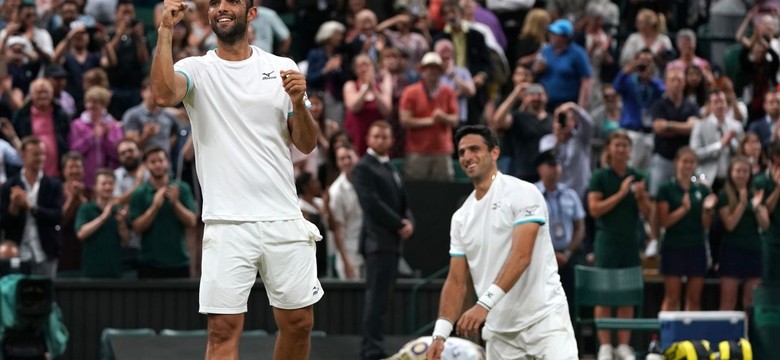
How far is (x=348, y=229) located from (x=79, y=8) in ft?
17.2

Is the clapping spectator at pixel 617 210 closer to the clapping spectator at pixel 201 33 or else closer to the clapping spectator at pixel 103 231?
the clapping spectator at pixel 103 231

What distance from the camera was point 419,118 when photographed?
1666cm

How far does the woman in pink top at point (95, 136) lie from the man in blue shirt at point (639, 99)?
5.66 meters

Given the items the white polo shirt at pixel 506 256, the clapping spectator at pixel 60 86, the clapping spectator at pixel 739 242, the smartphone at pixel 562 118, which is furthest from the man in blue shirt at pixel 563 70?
the white polo shirt at pixel 506 256

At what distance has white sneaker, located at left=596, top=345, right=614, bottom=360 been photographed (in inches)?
537

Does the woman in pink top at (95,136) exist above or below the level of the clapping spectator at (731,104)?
below

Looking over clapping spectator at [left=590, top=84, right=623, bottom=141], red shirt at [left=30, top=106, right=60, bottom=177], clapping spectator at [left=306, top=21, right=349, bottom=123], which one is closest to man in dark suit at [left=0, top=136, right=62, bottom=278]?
red shirt at [left=30, top=106, right=60, bottom=177]

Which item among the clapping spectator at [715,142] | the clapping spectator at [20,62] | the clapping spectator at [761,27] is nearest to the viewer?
the clapping spectator at [20,62]

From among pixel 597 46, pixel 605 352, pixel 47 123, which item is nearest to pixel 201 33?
pixel 47 123

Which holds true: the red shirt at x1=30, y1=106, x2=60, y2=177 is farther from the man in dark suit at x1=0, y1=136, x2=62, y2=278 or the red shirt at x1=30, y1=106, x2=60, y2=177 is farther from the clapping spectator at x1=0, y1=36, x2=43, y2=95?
the man in dark suit at x1=0, y1=136, x2=62, y2=278

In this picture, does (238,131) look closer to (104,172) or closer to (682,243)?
(104,172)

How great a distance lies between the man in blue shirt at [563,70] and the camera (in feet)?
59.8

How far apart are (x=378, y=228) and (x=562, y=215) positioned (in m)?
1.99

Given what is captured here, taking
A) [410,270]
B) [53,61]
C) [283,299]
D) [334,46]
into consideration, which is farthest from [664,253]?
[283,299]
